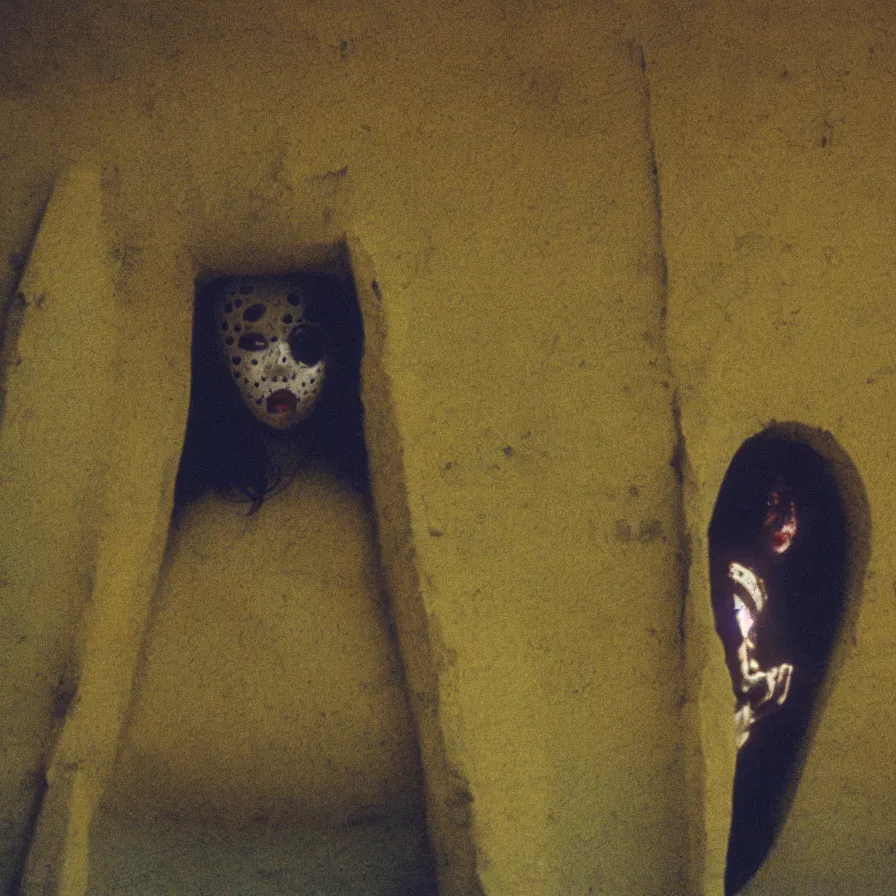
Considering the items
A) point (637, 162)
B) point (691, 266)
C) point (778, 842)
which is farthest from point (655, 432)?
point (778, 842)

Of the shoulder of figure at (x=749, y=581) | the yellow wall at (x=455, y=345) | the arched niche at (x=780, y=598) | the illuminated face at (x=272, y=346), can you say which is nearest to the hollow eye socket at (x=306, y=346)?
the illuminated face at (x=272, y=346)

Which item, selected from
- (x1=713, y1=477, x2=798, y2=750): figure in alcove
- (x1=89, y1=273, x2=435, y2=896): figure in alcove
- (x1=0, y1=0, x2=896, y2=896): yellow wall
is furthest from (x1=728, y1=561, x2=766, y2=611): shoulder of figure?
(x1=89, y1=273, x2=435, y2=896): figure in alcove

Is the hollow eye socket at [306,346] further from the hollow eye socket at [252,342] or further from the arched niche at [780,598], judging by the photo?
the arched niche at [780,598]

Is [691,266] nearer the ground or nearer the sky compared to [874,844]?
nearer the sky

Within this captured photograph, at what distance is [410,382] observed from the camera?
8.94ft

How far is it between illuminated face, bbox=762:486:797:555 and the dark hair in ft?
3.55

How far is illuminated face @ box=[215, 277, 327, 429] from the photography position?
294 cm

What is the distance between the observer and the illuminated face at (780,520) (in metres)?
3.30

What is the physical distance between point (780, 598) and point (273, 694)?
1.36m

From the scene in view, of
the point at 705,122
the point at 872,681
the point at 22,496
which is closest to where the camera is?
the point at 22,496

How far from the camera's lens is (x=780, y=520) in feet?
10.9

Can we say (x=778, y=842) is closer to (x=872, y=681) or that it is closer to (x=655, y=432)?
(x=872, y=681)

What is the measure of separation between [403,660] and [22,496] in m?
0.91

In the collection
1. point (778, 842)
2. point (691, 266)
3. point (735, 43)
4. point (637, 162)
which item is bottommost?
point (778, 842)
